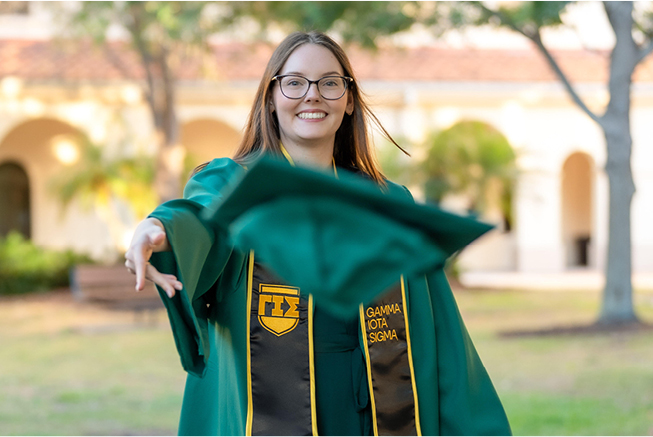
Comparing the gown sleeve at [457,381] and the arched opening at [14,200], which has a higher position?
the arched opening at [14,200]

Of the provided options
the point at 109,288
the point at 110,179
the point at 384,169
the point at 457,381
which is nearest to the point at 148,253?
the point at 457,381

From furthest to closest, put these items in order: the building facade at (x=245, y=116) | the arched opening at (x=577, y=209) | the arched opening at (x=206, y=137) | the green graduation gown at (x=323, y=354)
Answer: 1. the arched opening at (x=577, y=209)
2. the arched opening at (x=206, y=137)
3. the building facade at (x=245, y=116)
4. the green graduation gown at (x=323, y=354)

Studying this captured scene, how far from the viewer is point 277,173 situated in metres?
1.47

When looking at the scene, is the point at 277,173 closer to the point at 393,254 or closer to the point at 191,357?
the point at 393,254

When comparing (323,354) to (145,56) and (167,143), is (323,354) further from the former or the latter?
(145,56)

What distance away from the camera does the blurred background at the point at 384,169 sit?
23.6ft

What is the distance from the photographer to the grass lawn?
5.65m

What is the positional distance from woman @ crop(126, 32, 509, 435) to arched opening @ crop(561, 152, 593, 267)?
20285 mm

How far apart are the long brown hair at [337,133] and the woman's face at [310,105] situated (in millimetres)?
41

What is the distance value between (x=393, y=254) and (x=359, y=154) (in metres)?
1.05

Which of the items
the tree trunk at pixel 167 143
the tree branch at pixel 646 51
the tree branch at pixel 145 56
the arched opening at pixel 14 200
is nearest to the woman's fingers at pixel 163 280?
the tree branch at pixel 646 51

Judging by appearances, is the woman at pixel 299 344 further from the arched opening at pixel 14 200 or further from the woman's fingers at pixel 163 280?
the arched opening at pixel 14 200

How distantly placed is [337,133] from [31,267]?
13912mm

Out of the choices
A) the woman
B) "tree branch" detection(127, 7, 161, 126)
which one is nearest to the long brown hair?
the woman
